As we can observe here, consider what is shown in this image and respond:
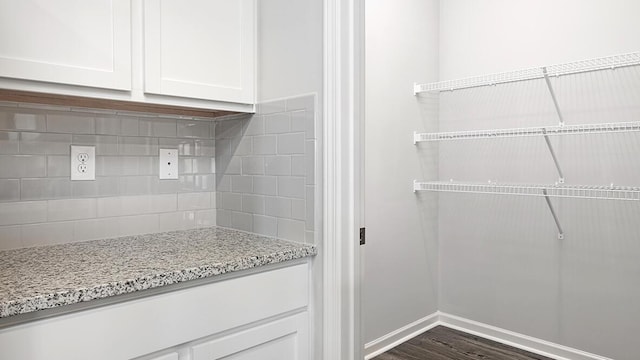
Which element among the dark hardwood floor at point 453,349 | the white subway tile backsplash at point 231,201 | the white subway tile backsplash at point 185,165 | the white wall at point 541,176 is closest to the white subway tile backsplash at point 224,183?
the white subway tile backsplash at point 231,201

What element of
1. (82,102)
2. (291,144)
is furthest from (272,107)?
(82,102)

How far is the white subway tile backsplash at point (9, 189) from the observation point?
1.30m

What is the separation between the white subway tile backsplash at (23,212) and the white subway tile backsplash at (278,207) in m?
0.73

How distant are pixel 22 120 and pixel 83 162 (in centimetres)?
22

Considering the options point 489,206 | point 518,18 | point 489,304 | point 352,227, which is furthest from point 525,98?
point 352,227

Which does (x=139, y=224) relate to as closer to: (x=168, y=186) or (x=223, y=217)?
(x=168, y=186)

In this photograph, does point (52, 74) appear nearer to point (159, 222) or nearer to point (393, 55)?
point (159, 222)

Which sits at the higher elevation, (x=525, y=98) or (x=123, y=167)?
(x=525, y=98)

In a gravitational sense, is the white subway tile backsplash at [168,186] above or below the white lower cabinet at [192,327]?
above

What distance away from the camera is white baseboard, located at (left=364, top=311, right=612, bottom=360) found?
8.25ft

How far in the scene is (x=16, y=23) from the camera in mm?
1112

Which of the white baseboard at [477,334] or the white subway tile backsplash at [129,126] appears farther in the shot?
the white baseboard at [477,334]

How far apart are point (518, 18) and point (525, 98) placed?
0.51m

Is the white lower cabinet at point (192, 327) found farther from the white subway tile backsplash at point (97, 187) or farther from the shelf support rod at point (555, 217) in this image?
the shelf support rod at point (555, 217)
